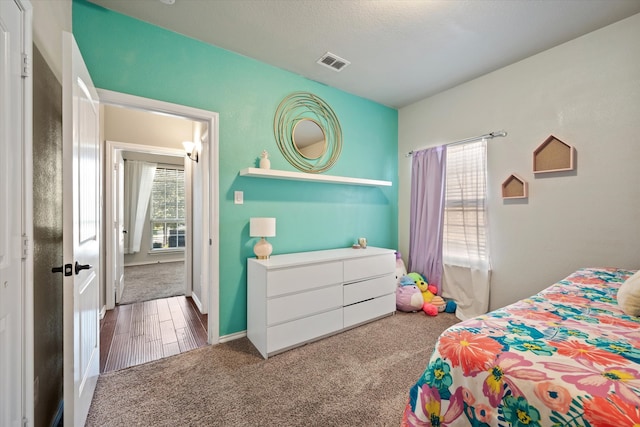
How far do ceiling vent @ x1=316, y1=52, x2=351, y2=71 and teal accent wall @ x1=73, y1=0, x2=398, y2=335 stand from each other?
99mm

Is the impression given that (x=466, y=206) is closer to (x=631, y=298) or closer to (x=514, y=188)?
(x=514, y=188)

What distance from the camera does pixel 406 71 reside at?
9.17 feet

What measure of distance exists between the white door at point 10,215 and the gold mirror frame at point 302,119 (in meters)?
1.89

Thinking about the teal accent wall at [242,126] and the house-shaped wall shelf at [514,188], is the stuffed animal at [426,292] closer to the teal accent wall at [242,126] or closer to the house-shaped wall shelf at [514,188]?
the teal accent wall at [242,126]

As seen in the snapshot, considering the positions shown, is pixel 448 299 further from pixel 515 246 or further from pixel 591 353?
pixel 591 353

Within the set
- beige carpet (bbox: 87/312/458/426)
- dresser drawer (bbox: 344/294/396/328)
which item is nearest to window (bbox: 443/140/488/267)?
dresser drawer (bbox: 344/294/396/328)

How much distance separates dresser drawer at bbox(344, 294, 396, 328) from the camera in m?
2.65

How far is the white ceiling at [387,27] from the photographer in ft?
6.23

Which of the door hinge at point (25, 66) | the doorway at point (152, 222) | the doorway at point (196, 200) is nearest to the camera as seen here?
the door hinge at point (25, 66)

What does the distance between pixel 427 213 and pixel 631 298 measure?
220 cm

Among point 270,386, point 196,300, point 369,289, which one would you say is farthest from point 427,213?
point 196,300

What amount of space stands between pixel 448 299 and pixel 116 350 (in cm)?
339

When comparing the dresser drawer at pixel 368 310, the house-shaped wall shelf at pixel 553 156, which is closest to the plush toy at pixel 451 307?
the dresser drawer at pixel 368 310

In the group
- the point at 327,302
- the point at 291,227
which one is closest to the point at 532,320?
the point at 327,302
